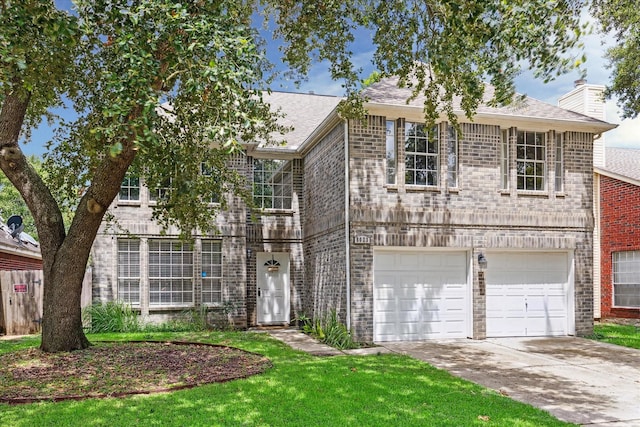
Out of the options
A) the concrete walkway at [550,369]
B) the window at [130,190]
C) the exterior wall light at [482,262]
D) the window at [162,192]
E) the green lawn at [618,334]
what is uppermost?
the window at [130,190]

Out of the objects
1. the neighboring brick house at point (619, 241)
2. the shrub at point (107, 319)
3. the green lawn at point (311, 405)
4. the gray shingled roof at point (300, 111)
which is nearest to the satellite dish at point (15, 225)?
the shrub at point (107, 319)

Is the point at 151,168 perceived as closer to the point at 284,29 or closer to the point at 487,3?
the point at 284,29

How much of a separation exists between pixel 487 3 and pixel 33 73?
622 cm

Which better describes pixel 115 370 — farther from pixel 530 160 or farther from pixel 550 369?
pixel 530 160

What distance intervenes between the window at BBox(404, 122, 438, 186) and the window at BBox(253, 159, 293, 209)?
16.2 ft

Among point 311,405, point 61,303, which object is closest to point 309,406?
point 311,405

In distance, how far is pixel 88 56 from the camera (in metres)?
9.93

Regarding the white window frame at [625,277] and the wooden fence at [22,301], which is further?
the white window frame at [625,277]

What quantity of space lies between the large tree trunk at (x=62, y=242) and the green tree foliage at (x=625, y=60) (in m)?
11.5

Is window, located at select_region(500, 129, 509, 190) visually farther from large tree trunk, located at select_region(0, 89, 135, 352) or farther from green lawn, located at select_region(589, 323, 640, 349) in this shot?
large tree trunk, located at select_region(0, 89, 135, 352)

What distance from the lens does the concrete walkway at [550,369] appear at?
684cm

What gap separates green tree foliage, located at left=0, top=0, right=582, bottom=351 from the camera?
20.3 feet

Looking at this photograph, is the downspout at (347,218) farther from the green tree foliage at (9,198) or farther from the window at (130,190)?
the green tree foliage at (9,198)

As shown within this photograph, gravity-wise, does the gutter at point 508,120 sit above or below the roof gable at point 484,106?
below
